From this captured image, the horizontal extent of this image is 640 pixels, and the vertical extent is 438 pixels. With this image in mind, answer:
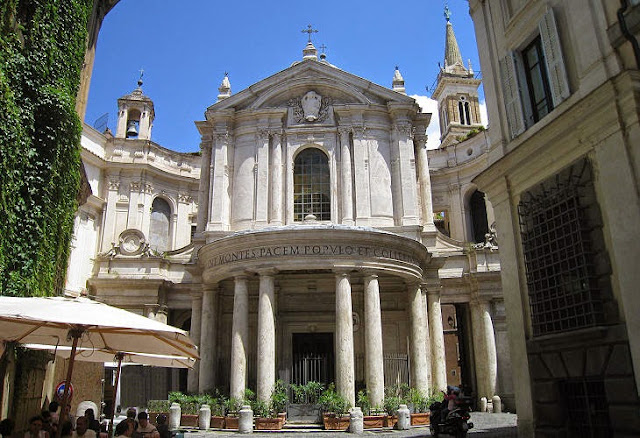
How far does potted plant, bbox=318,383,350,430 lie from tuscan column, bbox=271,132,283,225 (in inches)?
314

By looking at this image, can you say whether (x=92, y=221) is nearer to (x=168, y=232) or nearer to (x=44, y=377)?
(x=168, y=232)

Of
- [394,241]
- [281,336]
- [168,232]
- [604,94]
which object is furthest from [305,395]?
[168,232]

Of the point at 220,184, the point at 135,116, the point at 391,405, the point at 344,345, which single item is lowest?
the point at 391,405

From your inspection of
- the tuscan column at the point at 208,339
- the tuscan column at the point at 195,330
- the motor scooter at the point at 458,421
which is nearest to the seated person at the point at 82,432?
the motor scooter at the point at 458,421

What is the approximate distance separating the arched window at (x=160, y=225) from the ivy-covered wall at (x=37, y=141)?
1615 centimetres

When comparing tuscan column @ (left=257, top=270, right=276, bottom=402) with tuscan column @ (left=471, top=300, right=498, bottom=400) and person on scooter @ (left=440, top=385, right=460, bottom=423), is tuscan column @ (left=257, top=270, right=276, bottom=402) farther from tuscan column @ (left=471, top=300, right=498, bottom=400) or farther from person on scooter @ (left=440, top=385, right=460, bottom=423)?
tuscan column @ (left=471, top=300, right=498, bottom=400)

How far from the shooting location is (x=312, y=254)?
18.1 meters

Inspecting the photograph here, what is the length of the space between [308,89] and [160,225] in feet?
39.2

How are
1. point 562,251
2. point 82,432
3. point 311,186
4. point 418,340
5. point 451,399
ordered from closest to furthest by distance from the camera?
point 82,432 < point 562,251 < point 451,399 < point 418,340 < point 311,186

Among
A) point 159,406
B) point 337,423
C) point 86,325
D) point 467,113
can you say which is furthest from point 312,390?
point 467,113

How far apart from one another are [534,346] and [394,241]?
8.78 m

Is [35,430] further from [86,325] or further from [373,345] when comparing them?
[373,345]

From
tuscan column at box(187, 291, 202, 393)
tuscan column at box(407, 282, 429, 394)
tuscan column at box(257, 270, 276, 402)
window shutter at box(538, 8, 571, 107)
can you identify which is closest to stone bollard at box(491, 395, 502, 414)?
tuscan column at box(407, 282, 429, 394)

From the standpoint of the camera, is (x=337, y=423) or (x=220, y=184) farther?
(x=220, y=184)
